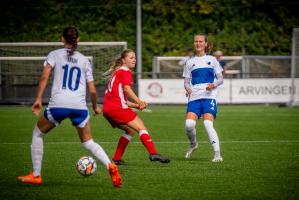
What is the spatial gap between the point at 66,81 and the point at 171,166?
272 centimetres

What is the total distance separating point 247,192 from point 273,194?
30cm

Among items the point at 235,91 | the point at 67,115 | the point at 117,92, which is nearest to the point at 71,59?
the point at 67,115

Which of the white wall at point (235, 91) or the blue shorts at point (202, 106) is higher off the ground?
the white wall at point (235, 91)

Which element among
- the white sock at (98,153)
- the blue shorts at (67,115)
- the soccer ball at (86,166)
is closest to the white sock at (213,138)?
the soccer ball at (86,166)

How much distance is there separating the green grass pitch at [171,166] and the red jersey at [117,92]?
868 millimetres

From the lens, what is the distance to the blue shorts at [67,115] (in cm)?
833

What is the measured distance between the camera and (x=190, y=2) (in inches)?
1441

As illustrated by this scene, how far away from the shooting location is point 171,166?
34.4 ft

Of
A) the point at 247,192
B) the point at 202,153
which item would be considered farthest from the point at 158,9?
the point at 247,192

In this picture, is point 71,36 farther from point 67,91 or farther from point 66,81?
point 67,91

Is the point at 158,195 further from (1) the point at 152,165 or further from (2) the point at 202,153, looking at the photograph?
(2) the point at 202,153

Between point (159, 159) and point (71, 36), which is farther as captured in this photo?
point (159, 159)

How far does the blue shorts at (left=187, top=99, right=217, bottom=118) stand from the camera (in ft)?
37.1

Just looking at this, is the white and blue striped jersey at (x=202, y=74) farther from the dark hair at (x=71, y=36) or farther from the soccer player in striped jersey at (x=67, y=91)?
the dark hair at (x=71, y=36)
